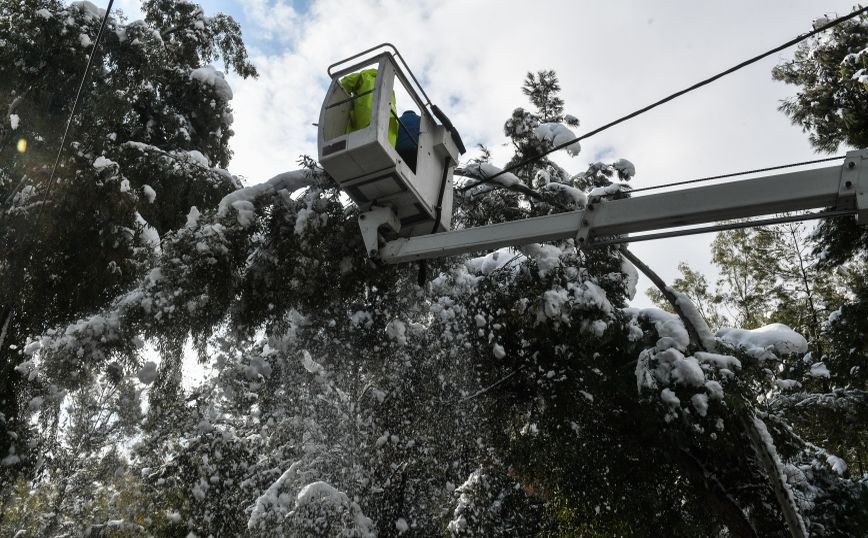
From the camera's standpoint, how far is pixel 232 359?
8.91 metres

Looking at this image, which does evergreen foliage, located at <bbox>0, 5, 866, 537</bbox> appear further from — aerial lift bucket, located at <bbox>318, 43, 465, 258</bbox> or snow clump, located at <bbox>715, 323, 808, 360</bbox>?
aerial lift bucket, located at <bbox>318, 43, 465, 258</bbox>

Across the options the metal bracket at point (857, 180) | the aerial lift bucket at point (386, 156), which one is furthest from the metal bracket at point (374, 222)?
the metal bracket at point (857, 180)

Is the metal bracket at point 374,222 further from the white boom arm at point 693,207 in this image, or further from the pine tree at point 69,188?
the pine tree at point 69,188

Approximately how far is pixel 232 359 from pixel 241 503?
556 centimetres

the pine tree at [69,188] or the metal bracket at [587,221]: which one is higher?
the pine tree at [69,188]

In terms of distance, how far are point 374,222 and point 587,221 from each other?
4.57 feet

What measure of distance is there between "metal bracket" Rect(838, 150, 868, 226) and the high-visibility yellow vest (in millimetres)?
2472

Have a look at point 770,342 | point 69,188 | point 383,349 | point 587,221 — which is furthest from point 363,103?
point 69,188

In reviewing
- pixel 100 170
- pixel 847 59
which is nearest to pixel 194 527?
pixel 100 170

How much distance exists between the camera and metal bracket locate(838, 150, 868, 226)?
11.3 feet

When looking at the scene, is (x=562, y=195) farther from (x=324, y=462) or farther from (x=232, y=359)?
(x=324, y=462)

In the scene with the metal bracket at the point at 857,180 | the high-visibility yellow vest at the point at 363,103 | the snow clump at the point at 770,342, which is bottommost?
the metal bracket at the point at 857,180

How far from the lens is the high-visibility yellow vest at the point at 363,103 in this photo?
4500 millimetres

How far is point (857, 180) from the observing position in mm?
3479
